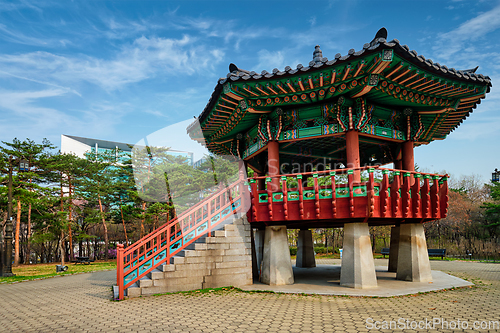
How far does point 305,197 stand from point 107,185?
27020 millimetres

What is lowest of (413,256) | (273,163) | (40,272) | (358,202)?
(40,272)

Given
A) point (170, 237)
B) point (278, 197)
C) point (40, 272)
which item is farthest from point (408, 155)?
point (40, 272)

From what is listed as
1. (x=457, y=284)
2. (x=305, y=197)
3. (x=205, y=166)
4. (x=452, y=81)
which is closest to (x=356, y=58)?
(x=452, y=81)

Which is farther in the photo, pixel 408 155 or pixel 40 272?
pixel 40 272

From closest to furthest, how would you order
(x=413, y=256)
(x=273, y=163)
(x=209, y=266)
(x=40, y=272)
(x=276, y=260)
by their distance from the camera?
(x=209, y=266) → (x=276, y=260) → (x=413, y=256) → (x=273, y=163) → (x=40, y=272)

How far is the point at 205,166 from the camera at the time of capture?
3269 cm

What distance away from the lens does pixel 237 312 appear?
7.04 metres

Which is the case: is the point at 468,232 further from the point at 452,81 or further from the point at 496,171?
the point at 452,81

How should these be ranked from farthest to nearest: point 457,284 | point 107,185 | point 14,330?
point 107,185, point 457,284, point 14,330

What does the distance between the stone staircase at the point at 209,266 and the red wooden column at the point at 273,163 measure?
1.55 m

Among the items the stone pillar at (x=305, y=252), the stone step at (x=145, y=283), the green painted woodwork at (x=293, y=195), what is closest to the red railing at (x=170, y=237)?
the stone step at (x=145, y=283)

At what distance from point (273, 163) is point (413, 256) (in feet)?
18.8

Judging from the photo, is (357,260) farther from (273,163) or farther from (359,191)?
(273,163)

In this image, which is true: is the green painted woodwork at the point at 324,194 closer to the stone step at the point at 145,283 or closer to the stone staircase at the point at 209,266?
the stone staircase at the point at 209,266
